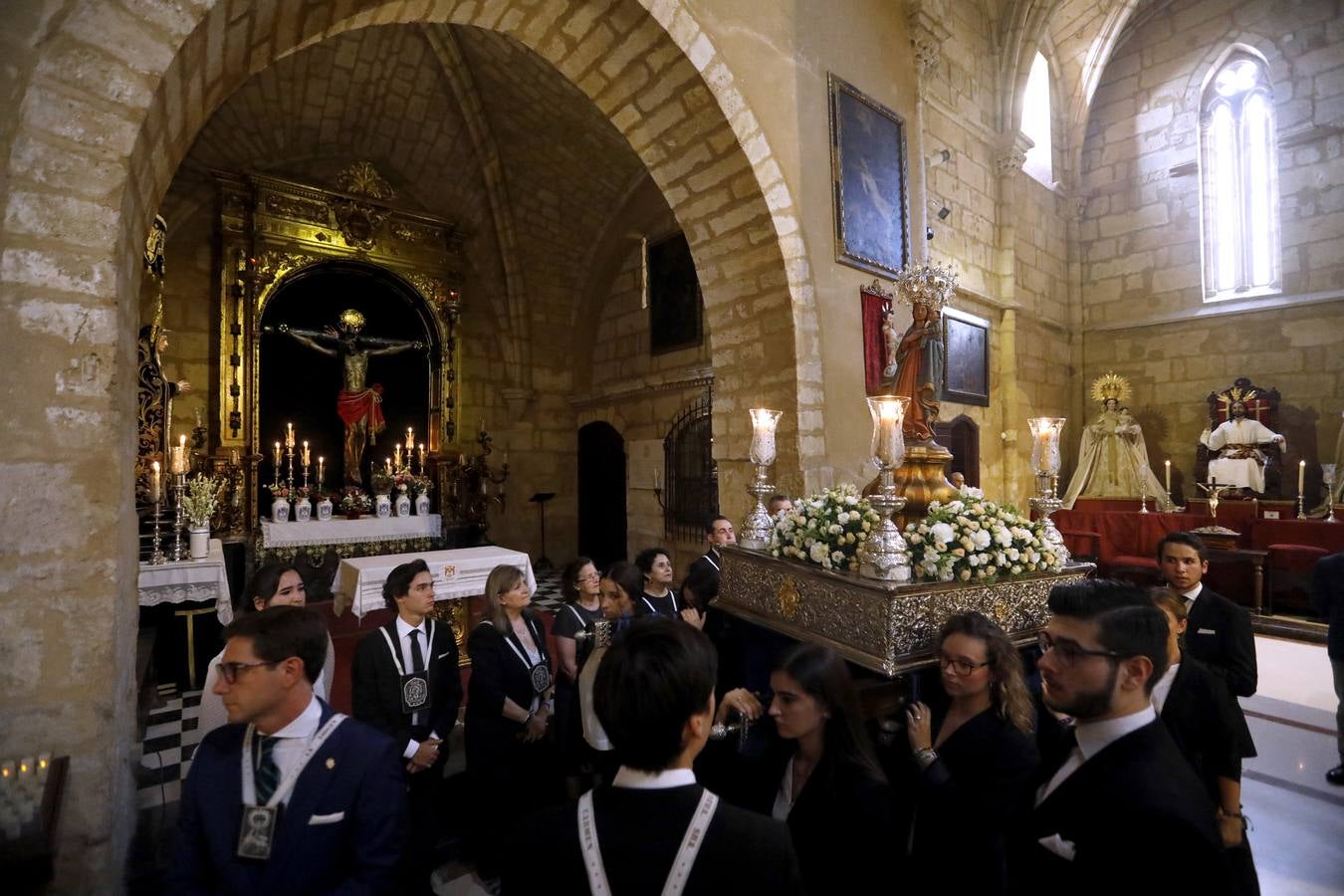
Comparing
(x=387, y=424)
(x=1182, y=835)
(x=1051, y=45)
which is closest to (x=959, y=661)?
(x=1182, y=835)

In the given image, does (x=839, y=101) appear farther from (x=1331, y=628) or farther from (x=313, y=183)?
(x=313, y=183)

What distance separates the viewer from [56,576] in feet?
7.53

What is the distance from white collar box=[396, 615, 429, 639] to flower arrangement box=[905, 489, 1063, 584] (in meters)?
2.16

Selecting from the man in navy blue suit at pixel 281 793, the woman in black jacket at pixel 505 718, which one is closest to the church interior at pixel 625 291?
the woman in black jacket at pixel 505 718

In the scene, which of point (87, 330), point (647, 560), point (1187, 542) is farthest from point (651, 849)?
point (1187, 542)

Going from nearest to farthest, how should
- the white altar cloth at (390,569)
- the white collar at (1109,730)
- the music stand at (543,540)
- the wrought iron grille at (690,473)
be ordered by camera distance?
the white collar at (1109,730) → the white altar cloth at (390,569) → the wrought iron grille at (690,473) → the music stand at (543,540)

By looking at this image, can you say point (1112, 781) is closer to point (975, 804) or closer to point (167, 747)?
point (975, 804)

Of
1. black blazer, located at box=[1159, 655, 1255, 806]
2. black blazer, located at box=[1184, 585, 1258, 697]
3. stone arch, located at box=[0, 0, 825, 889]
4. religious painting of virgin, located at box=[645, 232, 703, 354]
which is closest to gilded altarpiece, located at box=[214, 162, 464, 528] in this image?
religious painting of virgin, located at box=[645, 232, 703, 354]

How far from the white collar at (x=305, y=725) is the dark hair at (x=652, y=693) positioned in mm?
866

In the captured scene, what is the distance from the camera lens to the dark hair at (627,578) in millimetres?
3168

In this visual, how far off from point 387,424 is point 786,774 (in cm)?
990

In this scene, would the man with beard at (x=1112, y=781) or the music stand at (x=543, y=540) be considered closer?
the man with beard at (x=1112, y=781)

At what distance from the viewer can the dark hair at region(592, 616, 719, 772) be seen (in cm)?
115

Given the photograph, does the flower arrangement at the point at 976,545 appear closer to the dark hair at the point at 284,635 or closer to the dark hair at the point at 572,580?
the dark hair at the point at 572,580
